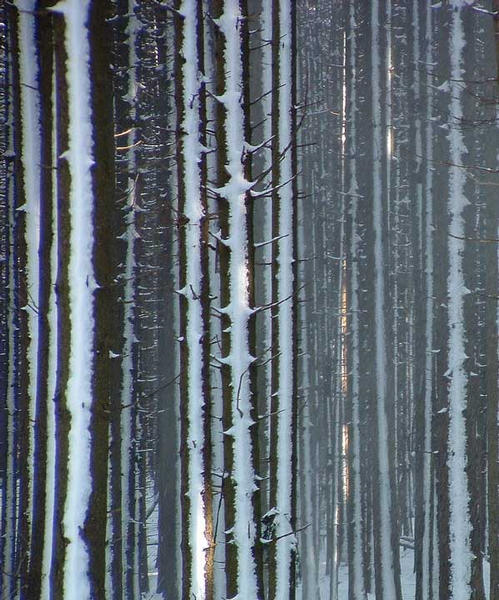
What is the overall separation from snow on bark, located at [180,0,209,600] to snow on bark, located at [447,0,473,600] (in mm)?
3797

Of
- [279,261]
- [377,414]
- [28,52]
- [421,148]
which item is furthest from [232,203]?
[421,148]

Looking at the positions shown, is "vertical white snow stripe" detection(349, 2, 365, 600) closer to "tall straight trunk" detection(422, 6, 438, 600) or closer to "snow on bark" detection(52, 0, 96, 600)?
"tall straight trunk" detection(422, 6, 438, 600)

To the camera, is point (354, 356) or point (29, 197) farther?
point (354, 356)

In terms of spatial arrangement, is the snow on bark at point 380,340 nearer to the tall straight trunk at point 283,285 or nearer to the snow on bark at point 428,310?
the snow on bark at point 428,310

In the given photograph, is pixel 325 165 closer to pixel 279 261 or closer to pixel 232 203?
pixel 279 261

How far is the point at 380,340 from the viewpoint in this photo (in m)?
13.4

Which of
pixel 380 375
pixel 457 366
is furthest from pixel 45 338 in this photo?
pixel 380 375

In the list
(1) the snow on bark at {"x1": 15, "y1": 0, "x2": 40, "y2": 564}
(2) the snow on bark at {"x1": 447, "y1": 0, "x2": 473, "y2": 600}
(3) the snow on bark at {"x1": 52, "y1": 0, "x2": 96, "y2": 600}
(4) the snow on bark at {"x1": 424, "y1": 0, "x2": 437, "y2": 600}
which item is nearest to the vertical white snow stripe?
(4) the snow on bark at {"x1": 424, "y1": 0, "x2": 437, "y2": 600}

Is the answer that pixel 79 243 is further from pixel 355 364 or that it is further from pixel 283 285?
pixel 355 364

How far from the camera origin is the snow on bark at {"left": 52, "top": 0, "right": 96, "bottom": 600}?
16.5ft

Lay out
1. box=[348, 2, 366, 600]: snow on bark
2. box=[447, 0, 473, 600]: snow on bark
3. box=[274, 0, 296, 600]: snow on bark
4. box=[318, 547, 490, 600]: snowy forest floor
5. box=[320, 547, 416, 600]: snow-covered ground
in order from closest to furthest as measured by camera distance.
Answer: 1. box=[274, 0, 296, 600]: snow on bark
2. box=[447, 0, 473, 600]: snow on bark
3. box=[348, 2, 366, 600]: snow on bark
4. box=[318, 547, 490, 600]: snowy forest floor
5. box=[320, 547, 416, 600]: snow-covered ground

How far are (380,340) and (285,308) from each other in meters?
6.00

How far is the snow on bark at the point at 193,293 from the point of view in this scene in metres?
6.75

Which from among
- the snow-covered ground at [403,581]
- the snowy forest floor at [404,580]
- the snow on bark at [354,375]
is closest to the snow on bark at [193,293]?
the snow on bark at [354,375]
